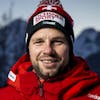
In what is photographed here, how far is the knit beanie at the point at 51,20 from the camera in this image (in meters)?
1.83

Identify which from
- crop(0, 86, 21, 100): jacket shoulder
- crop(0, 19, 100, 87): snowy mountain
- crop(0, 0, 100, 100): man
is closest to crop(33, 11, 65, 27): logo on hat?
crop(0, 0, 100, 100): man

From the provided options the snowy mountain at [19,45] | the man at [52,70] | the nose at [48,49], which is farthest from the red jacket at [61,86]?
the snowy mountain at [19,45]

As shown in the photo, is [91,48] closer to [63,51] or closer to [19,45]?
[19,45]

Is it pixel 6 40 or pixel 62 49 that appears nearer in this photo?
pixel 62 49

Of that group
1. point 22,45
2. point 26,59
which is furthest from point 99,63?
point 26,59

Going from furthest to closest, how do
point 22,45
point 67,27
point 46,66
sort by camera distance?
point 22,45
point 67,27
point 46,66

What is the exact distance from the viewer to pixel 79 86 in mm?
1799

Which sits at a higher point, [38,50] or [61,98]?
[38,50]

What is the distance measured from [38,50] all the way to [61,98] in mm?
202

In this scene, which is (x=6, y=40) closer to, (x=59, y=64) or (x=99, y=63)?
(x=99, y=63)

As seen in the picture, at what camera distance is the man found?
1.78m

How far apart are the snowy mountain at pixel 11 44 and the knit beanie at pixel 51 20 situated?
1.36m

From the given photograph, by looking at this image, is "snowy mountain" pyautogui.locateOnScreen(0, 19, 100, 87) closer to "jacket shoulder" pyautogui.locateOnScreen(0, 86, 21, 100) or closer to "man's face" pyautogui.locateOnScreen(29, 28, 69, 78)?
"jacket shoulder" pyautogui.locateOnScreen(0, 86, 21, 100)

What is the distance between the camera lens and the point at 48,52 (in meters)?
1.75
